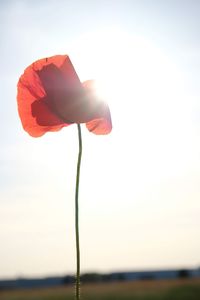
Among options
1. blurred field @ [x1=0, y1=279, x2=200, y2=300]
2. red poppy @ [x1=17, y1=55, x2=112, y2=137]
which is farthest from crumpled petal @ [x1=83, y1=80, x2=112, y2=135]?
blurred field @ [x1=0, y1=279, x2=200, y2=300]

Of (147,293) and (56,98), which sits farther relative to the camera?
(147,293)

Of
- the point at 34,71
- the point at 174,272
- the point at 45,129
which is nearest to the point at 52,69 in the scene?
the point at 34,71

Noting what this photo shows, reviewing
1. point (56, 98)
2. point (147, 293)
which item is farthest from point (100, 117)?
point (147, 293)

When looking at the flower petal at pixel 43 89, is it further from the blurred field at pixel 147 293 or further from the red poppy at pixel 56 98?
the blurred field at pixel 147 293

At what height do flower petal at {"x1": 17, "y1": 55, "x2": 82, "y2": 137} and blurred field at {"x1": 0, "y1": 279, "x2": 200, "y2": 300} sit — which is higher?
flower petal at {"x1": 17, "y1": 55, "x2": 82, "y2": 137}

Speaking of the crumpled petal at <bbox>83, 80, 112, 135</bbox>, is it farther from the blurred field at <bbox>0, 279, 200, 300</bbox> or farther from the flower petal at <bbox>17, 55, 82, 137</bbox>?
the blurred field at <bbox>0, 279, 200, 300</bbox>

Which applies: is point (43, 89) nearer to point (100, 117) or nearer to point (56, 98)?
point (56, 98)

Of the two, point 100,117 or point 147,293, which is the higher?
point 100,117

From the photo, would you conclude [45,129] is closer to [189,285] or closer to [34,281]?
[189,285]
